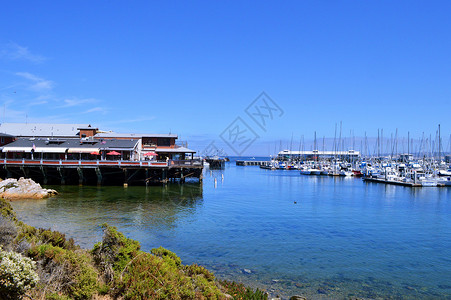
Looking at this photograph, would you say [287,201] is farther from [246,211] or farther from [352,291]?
[352,291]

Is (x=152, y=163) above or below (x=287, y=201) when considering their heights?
above

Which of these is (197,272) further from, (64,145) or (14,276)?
(64,145)

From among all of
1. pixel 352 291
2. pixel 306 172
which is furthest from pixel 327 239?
pixel 306 172

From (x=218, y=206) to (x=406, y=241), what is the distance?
19.0 metres

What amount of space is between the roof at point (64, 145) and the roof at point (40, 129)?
20.3ft

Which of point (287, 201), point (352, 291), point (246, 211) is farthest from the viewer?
point (287, 201)

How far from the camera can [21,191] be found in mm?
37625

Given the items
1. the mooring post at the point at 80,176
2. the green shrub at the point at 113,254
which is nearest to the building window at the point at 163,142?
the mooring post at the point at 80,176

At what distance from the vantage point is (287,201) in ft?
144

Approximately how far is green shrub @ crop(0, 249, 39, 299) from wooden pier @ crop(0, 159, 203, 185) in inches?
1638

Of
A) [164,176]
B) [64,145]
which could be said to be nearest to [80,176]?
[64,145]

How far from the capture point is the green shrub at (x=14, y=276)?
7.65 meters

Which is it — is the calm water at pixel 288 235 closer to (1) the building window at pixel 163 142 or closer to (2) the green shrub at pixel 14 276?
(2) the green shrub at pixel 14 276

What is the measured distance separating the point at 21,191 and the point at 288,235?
30.2 metres
